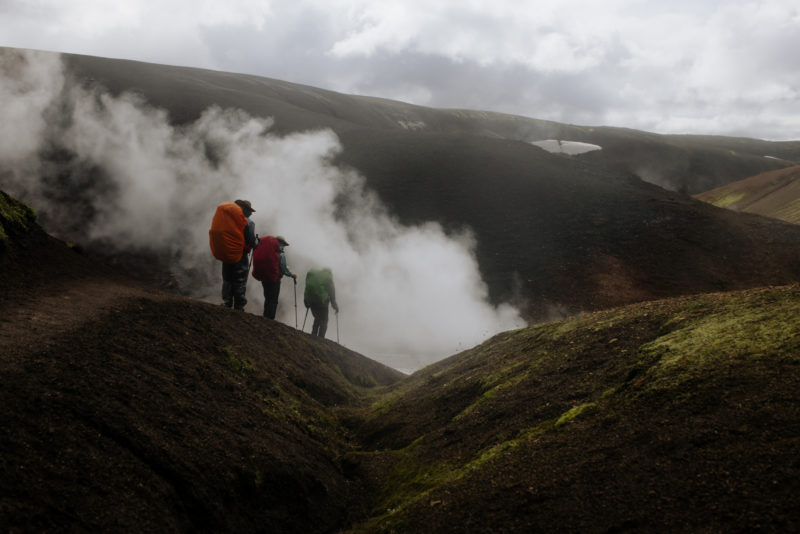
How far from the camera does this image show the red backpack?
9898mm

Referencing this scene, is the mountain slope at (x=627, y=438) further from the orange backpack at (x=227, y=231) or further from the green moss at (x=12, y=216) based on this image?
the green moss at (x=12, y=216)

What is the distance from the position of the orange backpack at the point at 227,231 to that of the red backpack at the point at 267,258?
0.77 metres

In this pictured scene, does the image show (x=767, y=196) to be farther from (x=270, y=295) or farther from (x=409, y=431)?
(x=409, y=431)

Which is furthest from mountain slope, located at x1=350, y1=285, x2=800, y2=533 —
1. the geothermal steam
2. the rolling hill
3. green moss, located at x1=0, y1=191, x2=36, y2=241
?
the rolling hill

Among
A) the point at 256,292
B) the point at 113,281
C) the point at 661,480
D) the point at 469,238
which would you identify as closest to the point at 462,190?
the point at 469,238

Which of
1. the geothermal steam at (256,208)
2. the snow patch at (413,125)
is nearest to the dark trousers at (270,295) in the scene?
the geothermal steam at (256,208)

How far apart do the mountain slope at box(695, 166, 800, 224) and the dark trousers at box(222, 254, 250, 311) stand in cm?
2767

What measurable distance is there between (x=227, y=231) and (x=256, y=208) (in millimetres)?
9373

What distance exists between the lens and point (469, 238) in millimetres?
18547

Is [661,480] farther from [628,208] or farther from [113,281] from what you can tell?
[628,208]

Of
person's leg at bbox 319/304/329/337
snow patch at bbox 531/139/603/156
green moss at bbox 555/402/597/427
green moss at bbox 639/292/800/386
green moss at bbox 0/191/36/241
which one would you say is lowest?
person's leg at bbox 319/304/329/337

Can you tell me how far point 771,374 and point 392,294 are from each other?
1224 cm

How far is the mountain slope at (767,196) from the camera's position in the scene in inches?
1153

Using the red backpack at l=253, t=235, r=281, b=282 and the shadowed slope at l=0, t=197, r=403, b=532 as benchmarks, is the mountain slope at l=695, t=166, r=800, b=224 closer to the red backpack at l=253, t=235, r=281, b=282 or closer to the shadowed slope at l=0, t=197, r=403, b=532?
the red backpack at l=253, t=235, r=281, b=282
